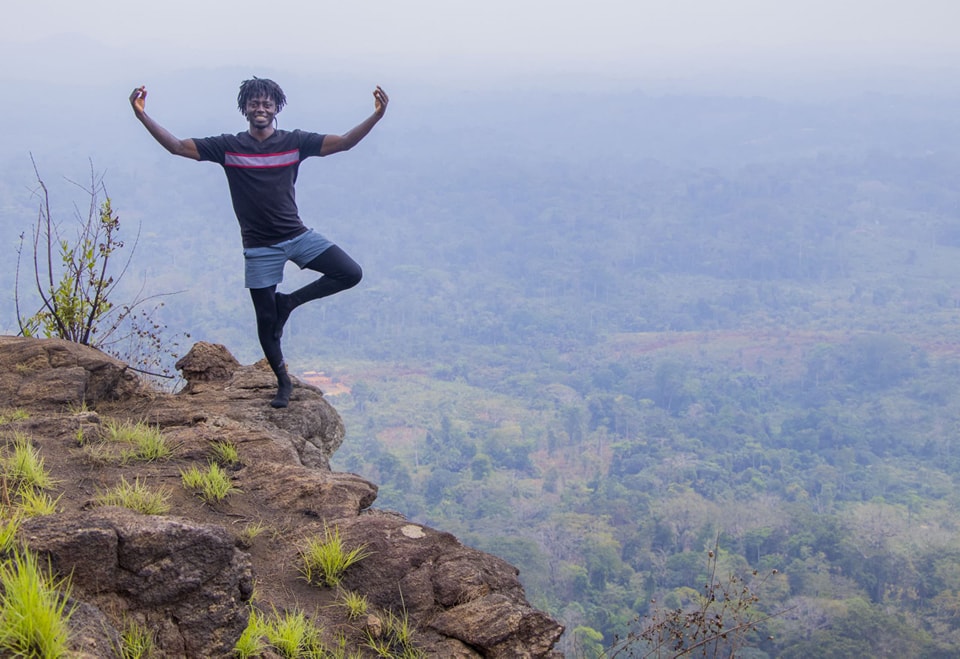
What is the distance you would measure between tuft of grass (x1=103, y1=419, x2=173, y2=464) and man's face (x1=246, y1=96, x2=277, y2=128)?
2.25 m

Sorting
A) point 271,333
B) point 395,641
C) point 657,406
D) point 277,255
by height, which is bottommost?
point 657,406

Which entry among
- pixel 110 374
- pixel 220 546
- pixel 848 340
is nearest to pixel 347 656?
pixel 220 546

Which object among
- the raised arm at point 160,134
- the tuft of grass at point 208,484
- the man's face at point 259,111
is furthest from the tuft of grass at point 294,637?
the man's face at point 259,111

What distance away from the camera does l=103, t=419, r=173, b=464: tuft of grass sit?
5316mm

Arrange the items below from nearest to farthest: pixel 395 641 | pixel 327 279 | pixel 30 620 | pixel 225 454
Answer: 1. pixel 30 620
2. pixel 395 641
3. pixel 225 454
4. pixel 327 279

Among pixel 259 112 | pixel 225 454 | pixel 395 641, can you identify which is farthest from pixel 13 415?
pixel 395 641

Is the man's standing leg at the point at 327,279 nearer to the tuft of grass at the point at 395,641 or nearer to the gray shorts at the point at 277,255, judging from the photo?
the gray shorts at the point at 277,255

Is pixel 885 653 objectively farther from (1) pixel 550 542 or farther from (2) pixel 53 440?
(2) pixel 53 440

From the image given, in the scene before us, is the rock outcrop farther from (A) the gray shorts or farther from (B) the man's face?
(B) the man's face

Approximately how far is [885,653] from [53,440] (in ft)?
105

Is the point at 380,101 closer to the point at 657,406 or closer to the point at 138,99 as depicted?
the point at 138,99

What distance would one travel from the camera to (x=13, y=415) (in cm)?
594

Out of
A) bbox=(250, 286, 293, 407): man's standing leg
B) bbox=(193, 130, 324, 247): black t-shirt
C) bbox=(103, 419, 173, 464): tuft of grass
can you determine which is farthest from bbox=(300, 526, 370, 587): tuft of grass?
bbox=(193, 130, 324, 247): black t-shirt

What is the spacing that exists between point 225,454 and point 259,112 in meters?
2.44
